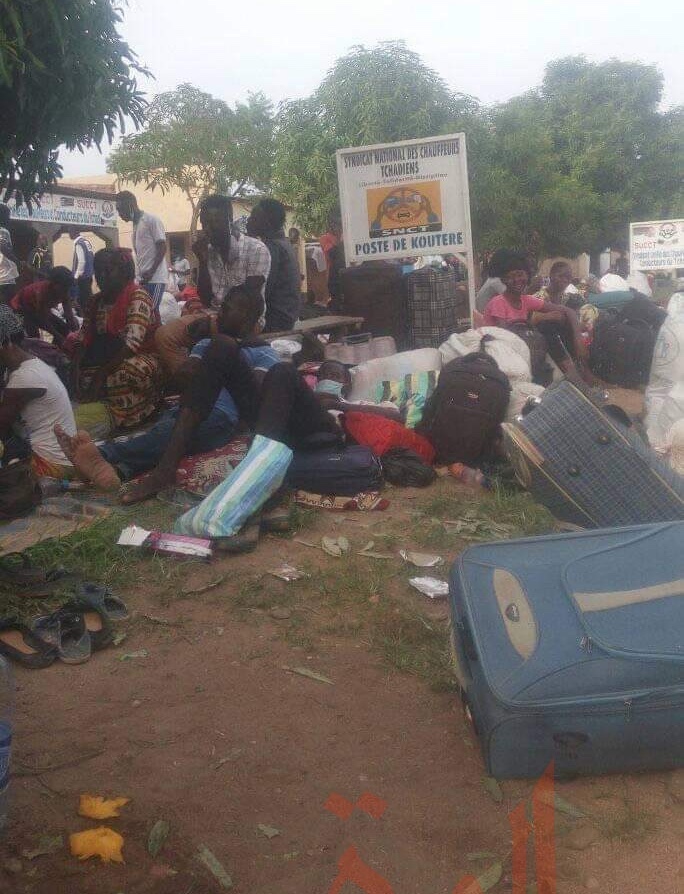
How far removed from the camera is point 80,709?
9.73 feet

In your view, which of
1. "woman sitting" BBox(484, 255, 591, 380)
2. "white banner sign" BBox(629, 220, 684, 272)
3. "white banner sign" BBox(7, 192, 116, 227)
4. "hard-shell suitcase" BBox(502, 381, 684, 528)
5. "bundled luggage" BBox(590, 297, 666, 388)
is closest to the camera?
"hard-shell suitcase" BBox(502, 381, 684, 528)

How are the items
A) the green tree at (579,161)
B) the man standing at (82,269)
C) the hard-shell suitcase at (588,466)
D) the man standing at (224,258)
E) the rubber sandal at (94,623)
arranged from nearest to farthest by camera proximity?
the rubber sandal at (94,623)
the hard-shell suitcase at (588,466)
the man standing at (224,258)
the man standing at (82,269)
the green tree at (579,161)

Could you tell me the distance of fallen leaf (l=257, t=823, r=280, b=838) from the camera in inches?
92.0

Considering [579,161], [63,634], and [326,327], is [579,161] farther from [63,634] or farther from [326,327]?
[63,634]

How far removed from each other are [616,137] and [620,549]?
3701 cm

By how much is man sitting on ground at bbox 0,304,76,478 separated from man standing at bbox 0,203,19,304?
2717mm

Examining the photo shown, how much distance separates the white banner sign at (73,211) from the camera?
13469 mm

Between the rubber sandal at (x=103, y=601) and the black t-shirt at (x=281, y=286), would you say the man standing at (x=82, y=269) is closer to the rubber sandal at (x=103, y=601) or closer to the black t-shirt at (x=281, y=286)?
the black t-shirt at (x=281, y=286)

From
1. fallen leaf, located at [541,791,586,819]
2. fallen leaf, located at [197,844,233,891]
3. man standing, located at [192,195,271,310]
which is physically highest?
man standing, located at [192,195,271,310]

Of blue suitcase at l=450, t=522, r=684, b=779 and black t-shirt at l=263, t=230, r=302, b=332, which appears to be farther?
black t-shirt at l=263, t=230, r=302, b=332

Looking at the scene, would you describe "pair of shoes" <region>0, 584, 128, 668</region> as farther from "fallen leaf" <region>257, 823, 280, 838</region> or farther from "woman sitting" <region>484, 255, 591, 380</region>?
"woman sitting" <region>484, 255, 591, 380</region>

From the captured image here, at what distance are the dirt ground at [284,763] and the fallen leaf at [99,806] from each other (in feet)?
0.08

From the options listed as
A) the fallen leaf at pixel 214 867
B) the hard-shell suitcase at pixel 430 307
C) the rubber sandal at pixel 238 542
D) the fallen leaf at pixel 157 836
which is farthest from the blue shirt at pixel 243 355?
the fallen leaf at pixel 214 867

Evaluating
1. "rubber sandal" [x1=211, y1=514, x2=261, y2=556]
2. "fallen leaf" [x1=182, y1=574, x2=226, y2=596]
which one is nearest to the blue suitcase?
"fallen leaf" [x1=182, y1=574, x2=226, y2=596]
